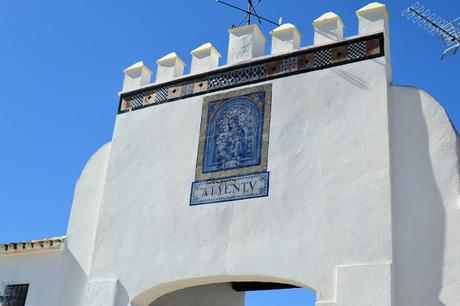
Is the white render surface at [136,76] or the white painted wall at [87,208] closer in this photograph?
the white painted wall at [87,208]

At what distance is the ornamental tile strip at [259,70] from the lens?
315 inches

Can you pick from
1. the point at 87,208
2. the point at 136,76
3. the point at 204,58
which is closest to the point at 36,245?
the point at 87,208

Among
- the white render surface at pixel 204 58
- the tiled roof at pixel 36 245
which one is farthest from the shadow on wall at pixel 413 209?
the tiled roof at pixel 36 245

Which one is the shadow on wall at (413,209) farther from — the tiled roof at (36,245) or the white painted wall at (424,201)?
the tiled roof at (36,245)

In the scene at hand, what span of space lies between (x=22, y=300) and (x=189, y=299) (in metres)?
2.26

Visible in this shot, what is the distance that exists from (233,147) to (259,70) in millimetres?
1076

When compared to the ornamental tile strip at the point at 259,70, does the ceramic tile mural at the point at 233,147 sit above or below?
below

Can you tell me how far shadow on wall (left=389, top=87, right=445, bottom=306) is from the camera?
6.59 m

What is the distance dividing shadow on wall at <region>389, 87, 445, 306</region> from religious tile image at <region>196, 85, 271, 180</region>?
1583mm

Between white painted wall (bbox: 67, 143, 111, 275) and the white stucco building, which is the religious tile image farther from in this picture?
white painted wall (bbox: 67, 143, 111, 275)

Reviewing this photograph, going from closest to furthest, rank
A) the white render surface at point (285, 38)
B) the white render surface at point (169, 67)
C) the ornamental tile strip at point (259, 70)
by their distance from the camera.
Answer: the ornamental tile strip at point (259, 70)
the white render surface at point (285, 38)
the white render surface at point (169, 67)

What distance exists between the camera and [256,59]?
28.6ft

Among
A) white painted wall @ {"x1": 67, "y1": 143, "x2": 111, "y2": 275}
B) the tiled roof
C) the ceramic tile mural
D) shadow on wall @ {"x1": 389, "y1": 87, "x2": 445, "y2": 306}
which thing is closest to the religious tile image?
the ceramic tile mural

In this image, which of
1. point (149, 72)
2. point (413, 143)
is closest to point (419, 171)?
point (413, 143)
